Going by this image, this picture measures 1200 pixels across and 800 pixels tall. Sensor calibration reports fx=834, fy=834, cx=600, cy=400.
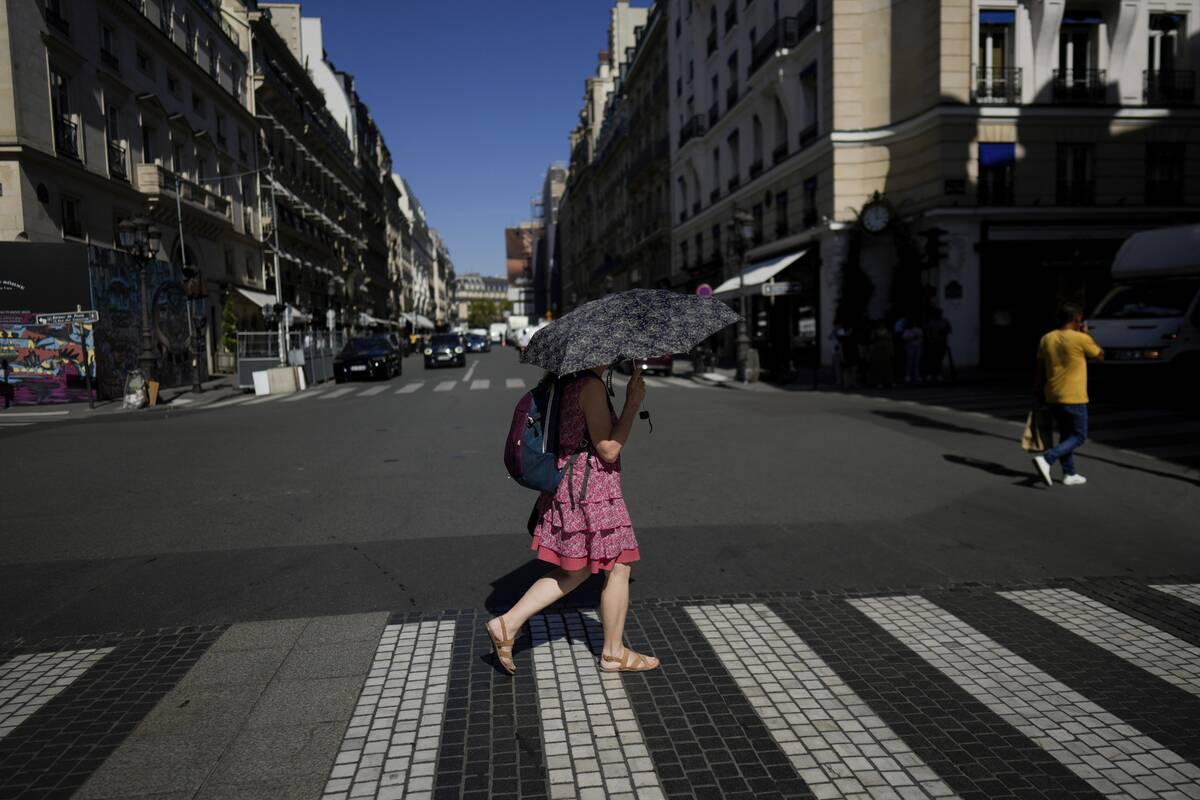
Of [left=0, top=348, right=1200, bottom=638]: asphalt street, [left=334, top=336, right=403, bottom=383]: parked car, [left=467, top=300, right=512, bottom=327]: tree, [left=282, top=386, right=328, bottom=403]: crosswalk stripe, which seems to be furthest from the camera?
[left=467, top=300, right=512, bottom=327]: tree

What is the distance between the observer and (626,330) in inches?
135

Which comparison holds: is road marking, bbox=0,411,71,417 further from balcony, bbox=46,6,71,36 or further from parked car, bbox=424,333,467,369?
parked car, bbox=424,333,467,369

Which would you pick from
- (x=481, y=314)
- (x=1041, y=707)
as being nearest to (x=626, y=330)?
(x=1041, y=707)

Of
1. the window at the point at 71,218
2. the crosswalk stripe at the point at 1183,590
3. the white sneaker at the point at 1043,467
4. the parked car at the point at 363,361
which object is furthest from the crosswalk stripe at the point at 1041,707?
the window at the point at 71,218

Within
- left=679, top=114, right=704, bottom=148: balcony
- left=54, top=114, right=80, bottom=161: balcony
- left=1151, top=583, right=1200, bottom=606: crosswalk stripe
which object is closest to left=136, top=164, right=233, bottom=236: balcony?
left=54, top=114, right=80, bottom=161: balcony

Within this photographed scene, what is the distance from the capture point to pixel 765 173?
98.8 ft

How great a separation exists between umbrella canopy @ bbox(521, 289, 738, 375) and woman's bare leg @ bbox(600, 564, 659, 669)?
102cm

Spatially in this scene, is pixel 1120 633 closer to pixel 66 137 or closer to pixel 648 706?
pixel 648 706

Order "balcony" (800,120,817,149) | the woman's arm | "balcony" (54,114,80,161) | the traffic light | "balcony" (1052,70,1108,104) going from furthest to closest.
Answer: "balcony" (800,120,817,149)
"balcony" (1052,70,1108,104)
"balcony" (54,114,80,161)
the traffic light
the woman's arm

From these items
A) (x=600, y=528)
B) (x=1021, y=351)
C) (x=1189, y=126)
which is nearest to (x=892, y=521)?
(x=600, y=528)

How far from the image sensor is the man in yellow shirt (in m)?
7.73

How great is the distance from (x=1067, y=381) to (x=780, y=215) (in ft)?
74.0

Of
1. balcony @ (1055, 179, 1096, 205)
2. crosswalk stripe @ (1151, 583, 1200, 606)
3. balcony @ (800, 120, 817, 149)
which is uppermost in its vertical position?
balcony @ (800, 120, 817, 149)

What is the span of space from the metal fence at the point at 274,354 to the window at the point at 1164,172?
25.3 meters
